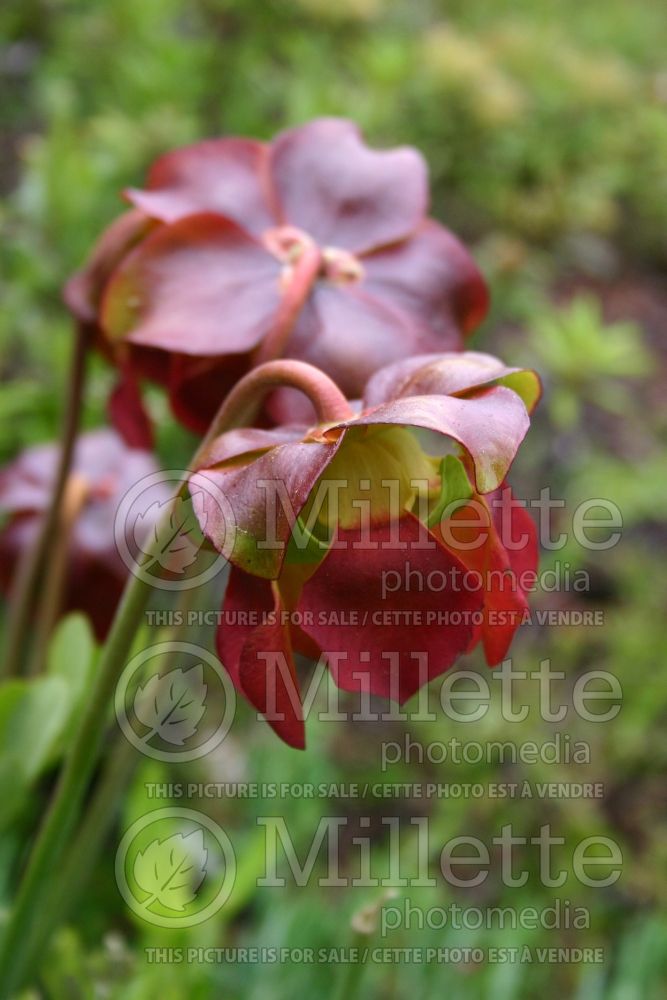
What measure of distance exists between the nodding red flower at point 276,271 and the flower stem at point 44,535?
0.06 m

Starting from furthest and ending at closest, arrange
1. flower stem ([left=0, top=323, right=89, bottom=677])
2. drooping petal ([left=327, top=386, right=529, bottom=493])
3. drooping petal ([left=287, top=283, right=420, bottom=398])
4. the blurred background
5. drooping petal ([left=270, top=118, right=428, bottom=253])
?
1. the blurred background
2. flower stem ([left=0, top=323, right=89, bottom=677])
3. drooping petal ([left=270, top=118, right=428, bottom=253])
4. drooping petal ([left=287, top=283, right=420, bottom=398])
5. drooping petal ([left=327, top=386, right=529, bottom=493])

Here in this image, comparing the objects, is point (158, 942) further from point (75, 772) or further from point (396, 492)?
point (396, 492)

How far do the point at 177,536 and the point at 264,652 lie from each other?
0.10m

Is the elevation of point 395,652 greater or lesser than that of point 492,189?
greater

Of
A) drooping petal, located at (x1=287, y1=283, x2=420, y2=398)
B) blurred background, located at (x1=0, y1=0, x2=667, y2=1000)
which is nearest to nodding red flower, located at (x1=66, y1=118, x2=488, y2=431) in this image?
drooping petal, located at (x1=287, y1=283, x2=420, y2=398)

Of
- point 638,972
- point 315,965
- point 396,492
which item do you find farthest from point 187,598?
point 638,972

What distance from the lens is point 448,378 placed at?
47 cm

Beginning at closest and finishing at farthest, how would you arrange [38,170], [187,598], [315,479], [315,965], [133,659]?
[315,479]
[187,598]
[133,659]
[315,965]
[38,170]

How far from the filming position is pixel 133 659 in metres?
0.81

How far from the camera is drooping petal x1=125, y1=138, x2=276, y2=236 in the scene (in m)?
0.70

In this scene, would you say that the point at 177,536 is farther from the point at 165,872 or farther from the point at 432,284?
the point at 165,872

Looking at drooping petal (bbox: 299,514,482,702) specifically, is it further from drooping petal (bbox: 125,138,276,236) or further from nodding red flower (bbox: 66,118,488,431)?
drooping petal (bbox: 125,138,276,236)

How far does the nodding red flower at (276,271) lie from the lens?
63 centimetres

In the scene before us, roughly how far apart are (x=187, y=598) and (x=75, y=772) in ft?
0.59
